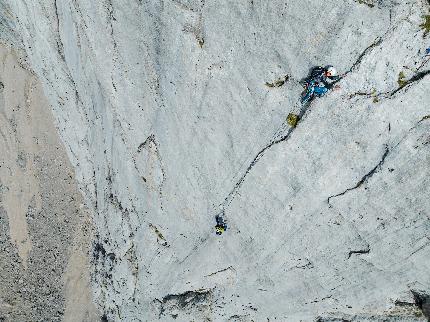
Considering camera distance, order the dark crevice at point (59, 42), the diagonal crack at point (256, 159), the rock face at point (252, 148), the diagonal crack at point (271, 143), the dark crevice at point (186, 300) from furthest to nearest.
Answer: the dark crevice at point (186, 300) → the dark crevice at point (59, 42) → the diagonal crack at point (256, 159) → the rock face at point (252, 148) → the diagonal crack at point (271, 143)

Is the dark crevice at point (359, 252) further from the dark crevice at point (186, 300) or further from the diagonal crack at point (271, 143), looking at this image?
the dark crevice at point (186, 300)

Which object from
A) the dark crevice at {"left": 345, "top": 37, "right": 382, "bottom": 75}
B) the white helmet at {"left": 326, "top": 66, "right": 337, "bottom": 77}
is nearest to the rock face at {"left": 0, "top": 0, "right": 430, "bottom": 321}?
the dark crevice at {"left": 345, "top": 37, "right": 382, "bottom": 75}

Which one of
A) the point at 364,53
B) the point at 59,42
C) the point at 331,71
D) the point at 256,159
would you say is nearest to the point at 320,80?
the point at 331,71

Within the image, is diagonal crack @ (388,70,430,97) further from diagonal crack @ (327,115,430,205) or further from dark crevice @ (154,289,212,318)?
dark crevice @ (154,289,212,318)

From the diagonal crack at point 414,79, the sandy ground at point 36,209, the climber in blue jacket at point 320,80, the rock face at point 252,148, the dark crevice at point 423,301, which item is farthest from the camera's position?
the sandy ground at point 36,209

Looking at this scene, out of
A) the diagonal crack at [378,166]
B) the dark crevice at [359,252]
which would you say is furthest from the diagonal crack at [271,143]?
the dark crevice at [359,252]

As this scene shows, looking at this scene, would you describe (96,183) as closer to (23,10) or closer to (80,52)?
(80,52)

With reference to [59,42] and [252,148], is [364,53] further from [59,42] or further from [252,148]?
[59,42]
